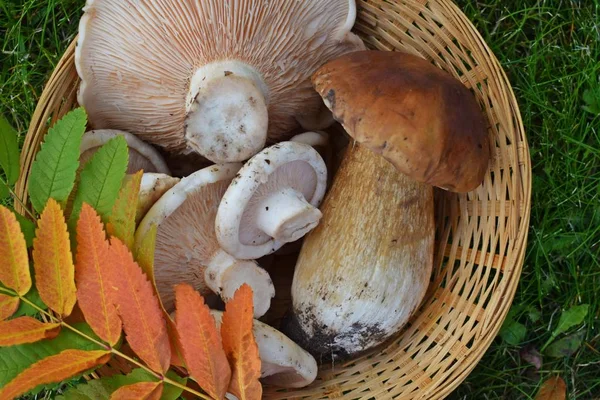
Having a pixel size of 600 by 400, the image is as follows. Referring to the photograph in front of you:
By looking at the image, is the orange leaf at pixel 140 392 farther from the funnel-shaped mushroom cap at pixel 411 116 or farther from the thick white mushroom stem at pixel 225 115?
the funnel-shaped mushroom cap at pixel 411 116

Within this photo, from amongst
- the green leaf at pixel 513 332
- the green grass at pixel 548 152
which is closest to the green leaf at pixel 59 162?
the green grass at pixel 548 152

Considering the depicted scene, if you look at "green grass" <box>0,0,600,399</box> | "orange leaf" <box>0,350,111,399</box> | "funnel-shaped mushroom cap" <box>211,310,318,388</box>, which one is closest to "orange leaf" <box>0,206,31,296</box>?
"orange leaf" <box>0,350,111,399</box>

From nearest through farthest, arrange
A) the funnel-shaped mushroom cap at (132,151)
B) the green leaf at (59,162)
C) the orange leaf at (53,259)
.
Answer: the orange leaf at (53,259), the green leaf at (59,162), the funnel-shaped mushroom cap at (132,151)

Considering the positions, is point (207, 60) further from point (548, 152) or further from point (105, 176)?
point (548, 152)

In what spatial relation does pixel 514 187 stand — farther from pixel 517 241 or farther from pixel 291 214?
pixel 291 214

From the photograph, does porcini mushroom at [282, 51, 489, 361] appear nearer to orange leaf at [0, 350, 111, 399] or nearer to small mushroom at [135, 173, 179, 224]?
small mushroom at [135, 173, 179, 224]
